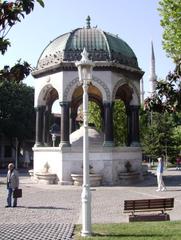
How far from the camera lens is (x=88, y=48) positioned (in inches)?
973

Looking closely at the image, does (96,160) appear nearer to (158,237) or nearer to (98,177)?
(98,177)

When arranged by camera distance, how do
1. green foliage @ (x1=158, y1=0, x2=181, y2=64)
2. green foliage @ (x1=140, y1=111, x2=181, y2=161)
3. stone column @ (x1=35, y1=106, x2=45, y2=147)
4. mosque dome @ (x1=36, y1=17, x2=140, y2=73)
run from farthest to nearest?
1. green foliage @ (x1=140, y1=111, x2=181, y2=161)
2. stone column @ (x1=35, y1=106, x2=45, y2=147)
3. mosque dome @ (x1=36, y1=17, x2=140, y2=73)
4. green foliage @ (x1=158, y1=0, x2=181, y2=64)

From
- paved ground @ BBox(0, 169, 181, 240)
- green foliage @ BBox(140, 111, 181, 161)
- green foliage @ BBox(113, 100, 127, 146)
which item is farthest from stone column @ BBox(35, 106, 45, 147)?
green foliage @ BBox(140, 111, 181, 161)

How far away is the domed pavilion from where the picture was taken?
75.9ft

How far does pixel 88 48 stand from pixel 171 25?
291 inches

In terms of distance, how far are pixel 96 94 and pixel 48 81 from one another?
17.3 feet

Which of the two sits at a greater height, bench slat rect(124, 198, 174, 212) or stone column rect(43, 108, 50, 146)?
stone column rect(43, 108, 50, 146)

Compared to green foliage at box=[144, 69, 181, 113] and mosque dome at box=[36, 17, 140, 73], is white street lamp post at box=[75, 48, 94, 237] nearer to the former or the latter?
green foliage at box=[144, 69, 181, 113]

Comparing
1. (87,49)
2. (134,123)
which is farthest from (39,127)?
(134,123)

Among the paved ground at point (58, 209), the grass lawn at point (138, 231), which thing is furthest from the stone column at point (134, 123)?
the grass lawn at point (138, 231)

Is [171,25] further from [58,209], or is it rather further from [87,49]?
[58,209]

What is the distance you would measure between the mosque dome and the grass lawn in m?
14.6

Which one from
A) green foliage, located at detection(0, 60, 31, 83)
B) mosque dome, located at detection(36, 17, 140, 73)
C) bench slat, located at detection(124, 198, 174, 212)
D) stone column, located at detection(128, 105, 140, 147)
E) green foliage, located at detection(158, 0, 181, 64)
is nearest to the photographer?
green foliage, located at detection(0, 60, 31, 83)

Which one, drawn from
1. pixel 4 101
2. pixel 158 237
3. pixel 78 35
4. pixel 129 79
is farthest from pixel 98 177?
pixel 4 101
